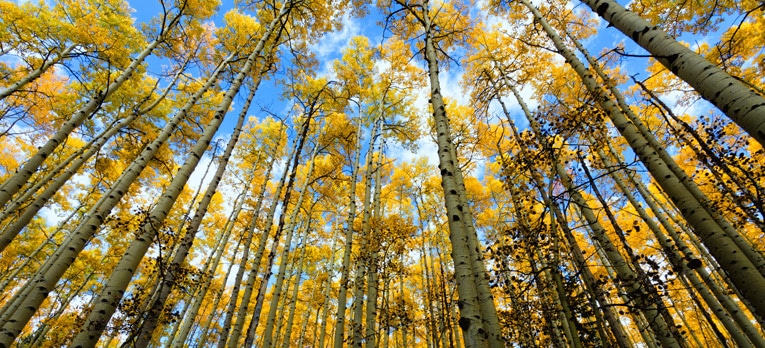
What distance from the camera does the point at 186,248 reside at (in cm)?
528

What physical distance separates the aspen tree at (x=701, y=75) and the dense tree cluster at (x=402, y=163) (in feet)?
0.05

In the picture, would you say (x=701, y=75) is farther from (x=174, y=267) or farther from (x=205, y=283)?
(x=205, y=283)

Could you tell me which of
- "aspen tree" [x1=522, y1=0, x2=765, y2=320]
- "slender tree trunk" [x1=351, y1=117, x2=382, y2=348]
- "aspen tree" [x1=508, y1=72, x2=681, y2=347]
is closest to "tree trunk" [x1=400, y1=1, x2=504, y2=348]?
"aspen tree" [x1=508, y1=72, x2=681, y2=347]

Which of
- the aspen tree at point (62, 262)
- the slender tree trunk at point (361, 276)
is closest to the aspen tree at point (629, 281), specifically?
the slender tree trunk at point (361, 276)

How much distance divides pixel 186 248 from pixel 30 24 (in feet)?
29.4

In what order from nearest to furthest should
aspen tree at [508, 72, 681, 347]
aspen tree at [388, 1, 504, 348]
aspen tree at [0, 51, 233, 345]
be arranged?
aspen tree at [388, 1, 504, 348] → aspen tree at [0, 51, 233, 345] → aspen tree at [508, 72, 681, 347]

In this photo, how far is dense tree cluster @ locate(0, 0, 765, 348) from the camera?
311cm

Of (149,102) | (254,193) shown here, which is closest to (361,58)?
(254,193)

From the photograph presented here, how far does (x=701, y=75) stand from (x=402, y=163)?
13824 millimetres

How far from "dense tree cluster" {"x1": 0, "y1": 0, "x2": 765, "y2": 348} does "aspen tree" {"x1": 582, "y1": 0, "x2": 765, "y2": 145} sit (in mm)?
16

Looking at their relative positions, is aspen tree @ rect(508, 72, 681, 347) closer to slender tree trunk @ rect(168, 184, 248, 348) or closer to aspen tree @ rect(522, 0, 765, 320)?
aspen tree @ rect(522, 0, 765, 320)

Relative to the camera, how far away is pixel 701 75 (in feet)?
7.30

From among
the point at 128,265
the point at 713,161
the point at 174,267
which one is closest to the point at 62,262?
the point at 128,265

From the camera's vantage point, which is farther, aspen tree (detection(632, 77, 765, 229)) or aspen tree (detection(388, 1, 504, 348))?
aspen tree (detection(632, 77, 765, 229))
